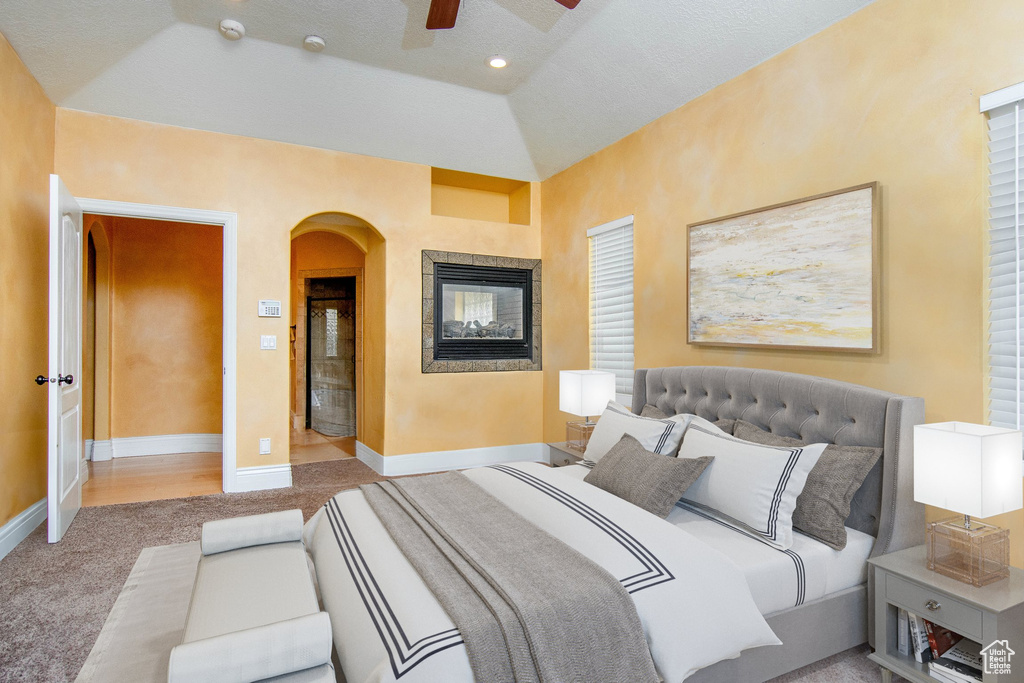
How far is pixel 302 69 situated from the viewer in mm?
3855

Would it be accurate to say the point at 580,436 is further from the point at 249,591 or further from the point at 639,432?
the point at 249,591

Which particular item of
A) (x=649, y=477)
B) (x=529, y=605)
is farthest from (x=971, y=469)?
(x=529, y=605)

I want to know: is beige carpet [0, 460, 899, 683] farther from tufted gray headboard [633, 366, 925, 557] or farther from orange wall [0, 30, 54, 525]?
tufted gray headboard [633, 366, 925, 557]

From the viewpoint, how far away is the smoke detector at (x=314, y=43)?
3541 mm

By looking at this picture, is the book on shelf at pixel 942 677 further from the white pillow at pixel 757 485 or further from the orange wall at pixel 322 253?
the orange wall at pixel 322 253

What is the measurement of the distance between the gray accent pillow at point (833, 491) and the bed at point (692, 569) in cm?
6

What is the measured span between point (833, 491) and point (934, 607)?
18.4 inches

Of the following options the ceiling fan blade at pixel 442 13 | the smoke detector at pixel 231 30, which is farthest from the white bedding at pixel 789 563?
the smoke detector at pixel 231 30

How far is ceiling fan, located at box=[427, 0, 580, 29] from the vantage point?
2.43 meters

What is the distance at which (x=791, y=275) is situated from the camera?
2900mm

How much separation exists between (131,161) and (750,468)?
450 cm

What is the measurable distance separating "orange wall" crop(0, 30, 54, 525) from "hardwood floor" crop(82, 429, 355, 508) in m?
0.66

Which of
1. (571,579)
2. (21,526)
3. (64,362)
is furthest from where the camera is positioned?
(64,362)

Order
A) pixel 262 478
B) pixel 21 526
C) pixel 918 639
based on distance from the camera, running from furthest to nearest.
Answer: pixel 262 478
pixel 21 526
pixel 918 639
